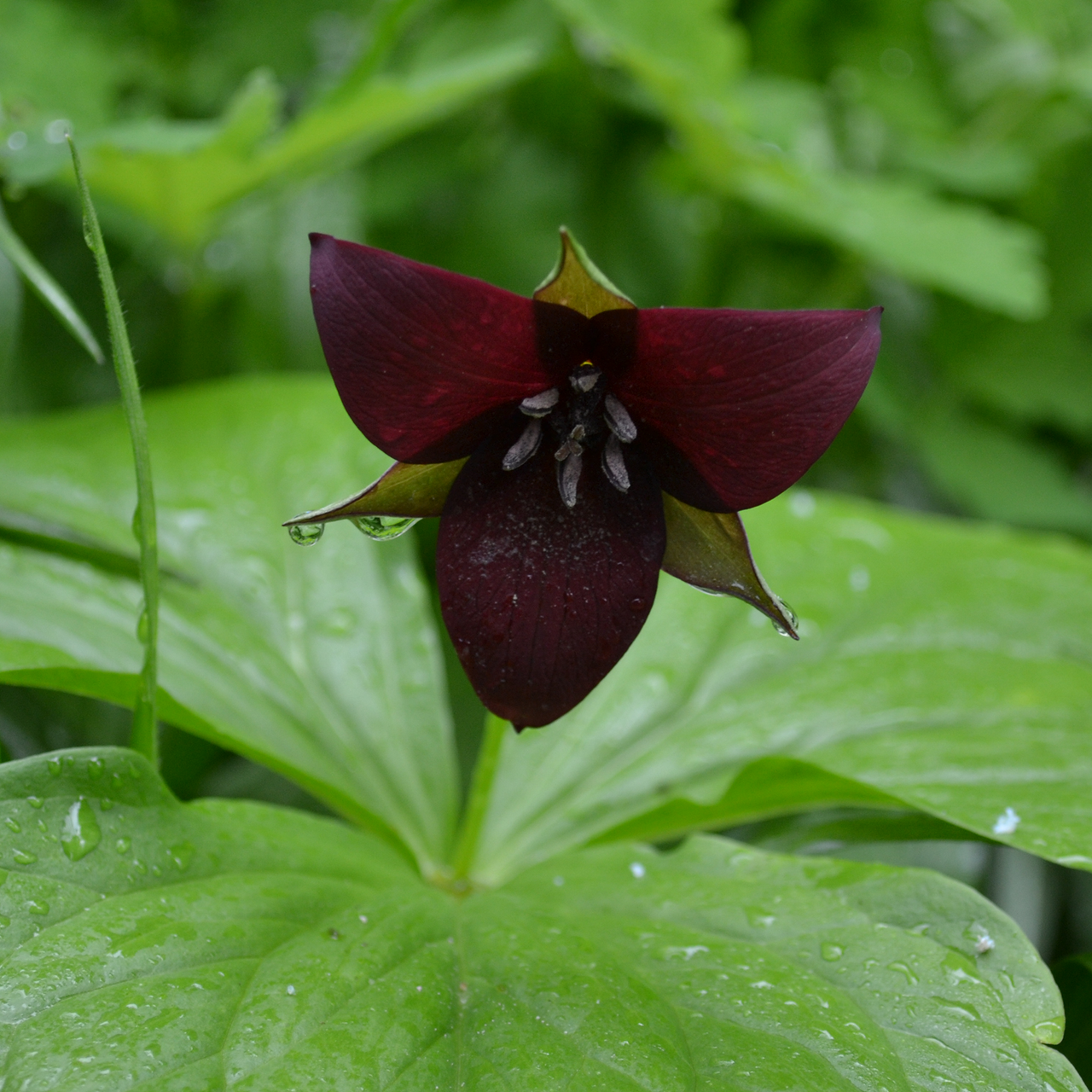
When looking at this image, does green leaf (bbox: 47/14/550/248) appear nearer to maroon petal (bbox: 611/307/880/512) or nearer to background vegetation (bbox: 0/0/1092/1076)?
background vegetation (bbox: 0/0/1092/1076)

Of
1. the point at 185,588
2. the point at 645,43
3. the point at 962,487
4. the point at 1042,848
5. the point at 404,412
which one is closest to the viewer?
the point at 404,412

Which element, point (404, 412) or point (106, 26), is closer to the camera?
point (404, 412)

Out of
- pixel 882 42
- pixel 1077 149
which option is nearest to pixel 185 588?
pixel 882 42

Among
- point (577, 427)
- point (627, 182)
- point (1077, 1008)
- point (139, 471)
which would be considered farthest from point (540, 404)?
point (627, 182)

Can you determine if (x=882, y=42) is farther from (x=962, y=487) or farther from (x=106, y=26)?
(x=106, y=26)

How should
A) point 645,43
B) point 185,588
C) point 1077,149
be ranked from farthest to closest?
1. point 1077,149
2. point 645,43
3. point 185,588

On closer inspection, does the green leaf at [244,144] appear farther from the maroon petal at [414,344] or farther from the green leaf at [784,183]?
the maroon petal at [414,344]

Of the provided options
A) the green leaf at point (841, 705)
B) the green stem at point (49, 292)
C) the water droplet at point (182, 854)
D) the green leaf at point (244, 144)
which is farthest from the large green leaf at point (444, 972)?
the green leaf at point (244, 144)
